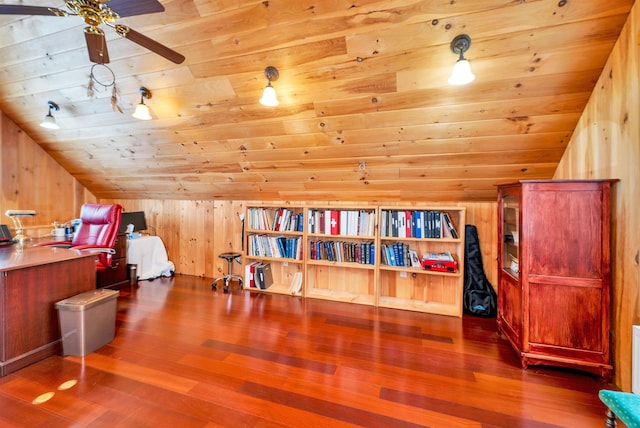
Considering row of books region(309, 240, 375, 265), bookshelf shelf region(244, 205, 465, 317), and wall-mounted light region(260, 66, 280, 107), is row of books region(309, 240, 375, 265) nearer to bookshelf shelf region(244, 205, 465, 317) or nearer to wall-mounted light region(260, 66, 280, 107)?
bookshelf shelf region(244, 205, 465, 317)

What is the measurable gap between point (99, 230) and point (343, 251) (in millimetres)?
2724

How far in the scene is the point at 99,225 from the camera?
3.02 metres

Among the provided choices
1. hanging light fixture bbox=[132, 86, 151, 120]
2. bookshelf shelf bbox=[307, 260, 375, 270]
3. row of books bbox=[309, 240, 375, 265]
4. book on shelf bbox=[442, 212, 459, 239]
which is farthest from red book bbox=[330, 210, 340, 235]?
hanging light fixture bbox=[132, 86, 151, 120]

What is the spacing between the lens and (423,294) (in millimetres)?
3102

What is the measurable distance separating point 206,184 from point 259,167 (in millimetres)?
993

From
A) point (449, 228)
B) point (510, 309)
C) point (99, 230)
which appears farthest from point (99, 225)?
point (510, 309)

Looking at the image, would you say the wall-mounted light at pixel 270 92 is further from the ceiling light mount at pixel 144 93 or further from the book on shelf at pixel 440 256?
the book on shelf at pixel 440 256

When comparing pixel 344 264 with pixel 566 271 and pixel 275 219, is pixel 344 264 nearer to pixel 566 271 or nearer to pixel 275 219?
pixel 275 219

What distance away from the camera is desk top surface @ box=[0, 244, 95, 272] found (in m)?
1.85

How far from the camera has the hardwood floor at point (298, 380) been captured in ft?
4.73

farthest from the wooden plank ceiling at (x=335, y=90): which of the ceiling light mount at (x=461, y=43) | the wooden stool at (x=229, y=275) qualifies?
the wooden stool at (x=229, y=275)

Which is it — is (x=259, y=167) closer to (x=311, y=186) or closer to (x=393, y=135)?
(x=311, y=186)

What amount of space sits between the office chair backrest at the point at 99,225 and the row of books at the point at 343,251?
2155mm

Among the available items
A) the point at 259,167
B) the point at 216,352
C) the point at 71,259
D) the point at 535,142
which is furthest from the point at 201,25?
the point at 535,142
